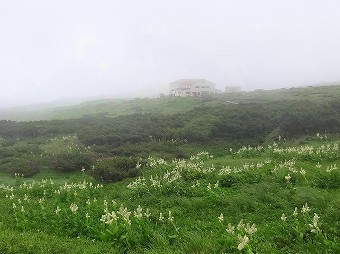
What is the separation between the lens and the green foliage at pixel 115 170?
20734 millimetres

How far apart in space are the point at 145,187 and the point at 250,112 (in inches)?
1085

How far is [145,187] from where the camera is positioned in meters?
14.8

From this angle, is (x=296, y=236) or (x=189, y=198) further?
(x=189, y=198)

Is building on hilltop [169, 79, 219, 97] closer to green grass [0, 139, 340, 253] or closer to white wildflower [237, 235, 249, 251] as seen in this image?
green grass [0, 139, 340, 253]

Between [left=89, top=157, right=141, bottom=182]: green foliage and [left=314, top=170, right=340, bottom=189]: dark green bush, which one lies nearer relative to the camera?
[left=314, top=170, right=340, bottom=189]: dark green bush

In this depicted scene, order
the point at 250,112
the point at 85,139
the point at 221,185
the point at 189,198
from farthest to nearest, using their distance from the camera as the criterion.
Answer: the point at 250,112
the point at 85,139
the point at 221,185
the point at 189,198

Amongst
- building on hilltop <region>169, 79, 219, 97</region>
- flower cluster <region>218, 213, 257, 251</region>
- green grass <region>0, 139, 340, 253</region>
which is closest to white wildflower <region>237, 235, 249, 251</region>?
flower cluster <region>218, 213, 257, 251</region>

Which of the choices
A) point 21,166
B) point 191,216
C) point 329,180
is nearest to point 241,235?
point 191,216

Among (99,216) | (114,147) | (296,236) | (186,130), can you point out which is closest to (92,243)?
(99,216)

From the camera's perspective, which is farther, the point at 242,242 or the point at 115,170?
the point at 115,170

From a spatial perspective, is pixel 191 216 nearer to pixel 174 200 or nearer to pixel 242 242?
pixel 174 200

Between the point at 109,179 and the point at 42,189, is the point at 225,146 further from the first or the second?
the point at 42,189

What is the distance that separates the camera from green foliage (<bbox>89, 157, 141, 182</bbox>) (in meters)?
20.7

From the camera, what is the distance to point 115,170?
69.3ft
